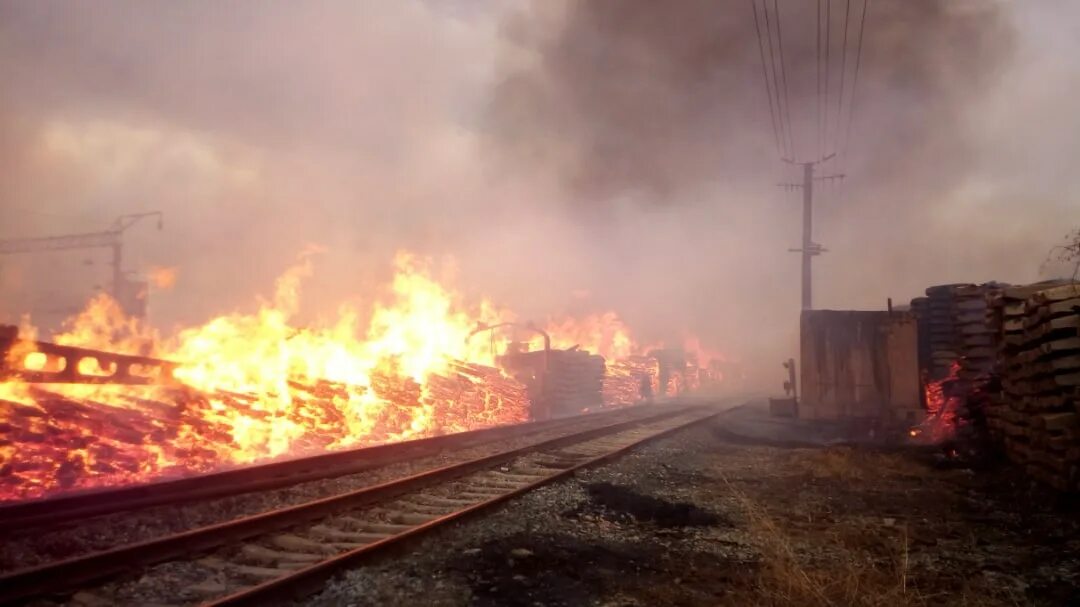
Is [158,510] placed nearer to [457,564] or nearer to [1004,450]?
[457,564]

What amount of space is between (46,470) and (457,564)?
7.83 meters

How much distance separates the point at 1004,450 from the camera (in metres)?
10.9

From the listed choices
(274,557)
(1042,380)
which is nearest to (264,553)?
(274,557)

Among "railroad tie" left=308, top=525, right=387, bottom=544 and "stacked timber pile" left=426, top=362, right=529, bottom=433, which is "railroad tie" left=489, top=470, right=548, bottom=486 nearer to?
"railroad tie" left=308, top=525, right=387, bottom=544

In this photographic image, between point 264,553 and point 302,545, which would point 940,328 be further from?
point 264,553

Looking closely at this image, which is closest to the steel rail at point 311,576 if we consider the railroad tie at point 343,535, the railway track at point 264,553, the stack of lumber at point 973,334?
the railway track at point 264,553

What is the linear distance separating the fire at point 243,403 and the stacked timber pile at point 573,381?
1541 millimetres

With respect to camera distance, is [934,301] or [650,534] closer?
[650,534]

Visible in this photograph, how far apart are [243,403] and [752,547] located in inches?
462

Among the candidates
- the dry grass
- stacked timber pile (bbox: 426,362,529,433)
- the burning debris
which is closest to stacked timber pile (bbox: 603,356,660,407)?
the burning debris

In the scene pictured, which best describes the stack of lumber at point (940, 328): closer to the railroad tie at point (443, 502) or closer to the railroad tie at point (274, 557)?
the railroad tie at point (443, 502)

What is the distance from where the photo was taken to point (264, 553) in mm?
5957

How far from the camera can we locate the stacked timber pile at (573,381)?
26231mm

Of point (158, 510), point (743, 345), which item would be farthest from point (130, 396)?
point (743, 345)
